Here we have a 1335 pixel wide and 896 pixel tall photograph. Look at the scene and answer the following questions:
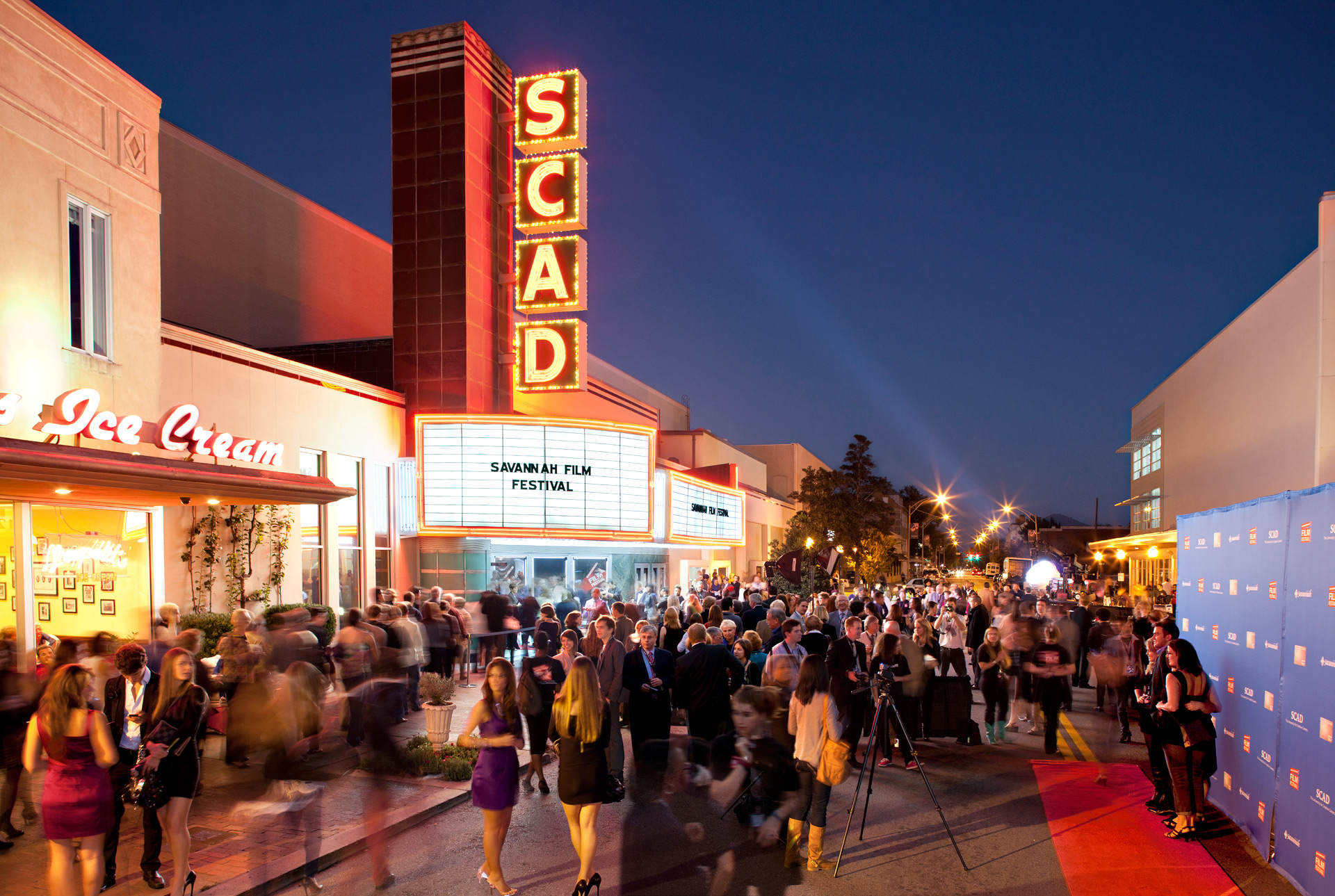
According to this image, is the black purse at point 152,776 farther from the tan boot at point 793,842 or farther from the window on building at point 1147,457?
the window on building at point 1147,457

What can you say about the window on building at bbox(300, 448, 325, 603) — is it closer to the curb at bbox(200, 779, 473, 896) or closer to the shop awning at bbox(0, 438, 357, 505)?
the shop awning at bbox(0, 438, 357, 505)

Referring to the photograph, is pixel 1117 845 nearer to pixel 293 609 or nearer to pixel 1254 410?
pixel 293 609

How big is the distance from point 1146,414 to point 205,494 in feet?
219

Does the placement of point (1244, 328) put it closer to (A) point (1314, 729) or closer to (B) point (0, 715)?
(A) point (1314, 729)

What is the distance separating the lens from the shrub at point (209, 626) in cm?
1385

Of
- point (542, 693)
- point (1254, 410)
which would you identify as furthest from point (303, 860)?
point (1254, 410)

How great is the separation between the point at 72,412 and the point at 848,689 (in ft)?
31.6

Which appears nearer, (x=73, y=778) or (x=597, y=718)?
(x=73, y=778)

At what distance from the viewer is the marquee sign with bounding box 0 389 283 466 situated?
10.9 meters

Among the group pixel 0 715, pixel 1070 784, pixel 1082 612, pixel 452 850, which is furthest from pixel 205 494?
pixel 1082 612

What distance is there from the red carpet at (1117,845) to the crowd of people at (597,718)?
37cm

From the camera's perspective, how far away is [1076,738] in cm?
1246

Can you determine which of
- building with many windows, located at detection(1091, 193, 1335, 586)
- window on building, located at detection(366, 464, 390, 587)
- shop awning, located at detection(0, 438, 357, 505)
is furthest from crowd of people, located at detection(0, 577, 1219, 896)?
building with many windows, located at detection(1091, 193, 1335, 586)

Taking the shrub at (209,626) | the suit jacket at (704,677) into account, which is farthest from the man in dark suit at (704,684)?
the shrub at (209,626)
